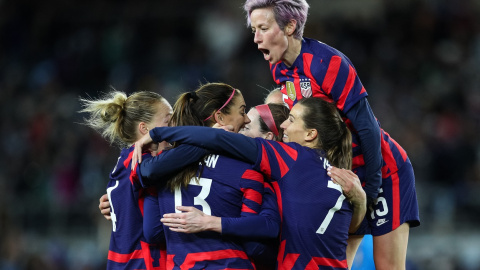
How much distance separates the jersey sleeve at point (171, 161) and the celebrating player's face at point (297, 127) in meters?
0.51

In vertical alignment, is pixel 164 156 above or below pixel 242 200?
above

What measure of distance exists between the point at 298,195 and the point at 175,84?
7.17m

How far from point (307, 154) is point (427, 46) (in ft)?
23.0

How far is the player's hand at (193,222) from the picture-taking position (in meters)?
3.26

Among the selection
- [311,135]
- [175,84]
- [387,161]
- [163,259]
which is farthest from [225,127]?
[175,84]

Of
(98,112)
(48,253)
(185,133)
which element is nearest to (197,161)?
(185,133)

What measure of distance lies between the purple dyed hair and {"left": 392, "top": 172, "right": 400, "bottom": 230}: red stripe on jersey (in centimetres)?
97

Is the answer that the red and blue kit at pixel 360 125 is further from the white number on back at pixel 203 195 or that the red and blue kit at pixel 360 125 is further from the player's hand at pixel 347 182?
the white number on back at pixel 203 195

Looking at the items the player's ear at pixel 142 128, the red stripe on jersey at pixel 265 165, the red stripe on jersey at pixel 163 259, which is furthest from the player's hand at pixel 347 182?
the player's ear at pixel 142 128

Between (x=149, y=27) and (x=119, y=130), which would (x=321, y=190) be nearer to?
(x=119, y=130)

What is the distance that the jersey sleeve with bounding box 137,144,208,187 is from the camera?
336cm

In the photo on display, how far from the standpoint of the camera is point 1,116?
1071cm

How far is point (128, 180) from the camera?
12.2 feet

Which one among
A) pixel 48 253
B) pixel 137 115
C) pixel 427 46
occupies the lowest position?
pixel 48 253
